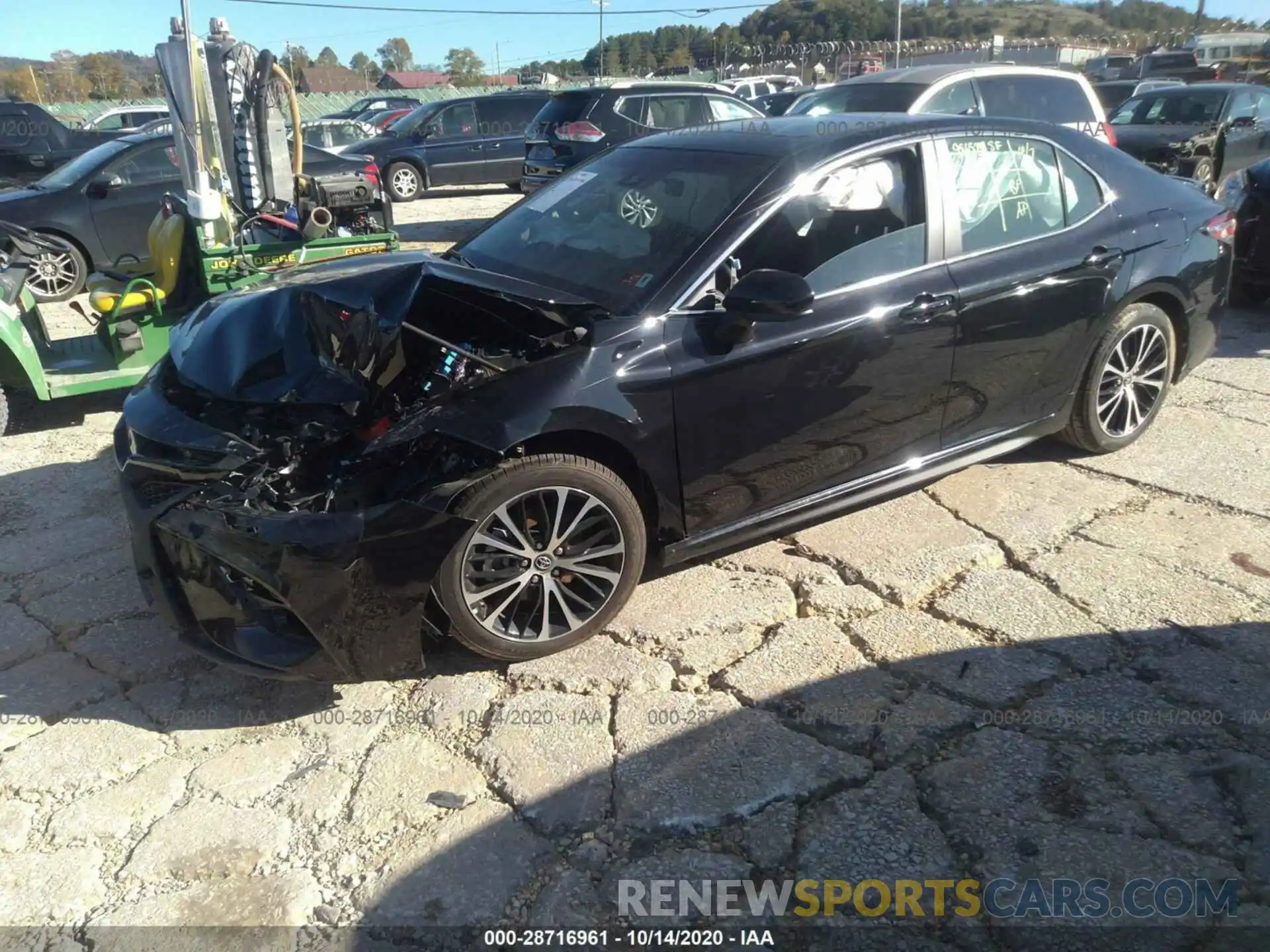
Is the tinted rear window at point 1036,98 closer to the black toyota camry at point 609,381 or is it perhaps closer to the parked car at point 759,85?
the black toyota camry at point 609,381

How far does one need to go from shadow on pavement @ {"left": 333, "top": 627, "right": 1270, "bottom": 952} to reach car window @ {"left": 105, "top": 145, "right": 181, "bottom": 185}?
8.12 meters

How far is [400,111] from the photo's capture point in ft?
67.2

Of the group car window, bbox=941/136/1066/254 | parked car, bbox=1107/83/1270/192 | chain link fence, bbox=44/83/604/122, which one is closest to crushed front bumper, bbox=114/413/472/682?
car window, bbox=941/136/1066/254

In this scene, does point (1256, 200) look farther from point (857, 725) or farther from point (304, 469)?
point (304, 469)

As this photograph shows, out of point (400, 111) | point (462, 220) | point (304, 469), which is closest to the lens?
point (304, 469)

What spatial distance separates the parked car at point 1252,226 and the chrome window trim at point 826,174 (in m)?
4.54

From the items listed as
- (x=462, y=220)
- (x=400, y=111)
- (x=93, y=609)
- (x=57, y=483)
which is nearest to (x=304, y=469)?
(x=93, y=609)

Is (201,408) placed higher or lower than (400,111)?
lower

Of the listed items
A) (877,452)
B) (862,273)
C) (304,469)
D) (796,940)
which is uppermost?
(862,273)

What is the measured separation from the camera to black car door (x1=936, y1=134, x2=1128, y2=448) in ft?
12.1

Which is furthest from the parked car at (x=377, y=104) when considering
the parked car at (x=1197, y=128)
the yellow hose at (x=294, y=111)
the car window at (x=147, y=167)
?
the yellow hose at (x=294, y=111)

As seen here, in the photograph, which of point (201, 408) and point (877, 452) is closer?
point (201, 408)

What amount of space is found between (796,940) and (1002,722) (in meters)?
1.06

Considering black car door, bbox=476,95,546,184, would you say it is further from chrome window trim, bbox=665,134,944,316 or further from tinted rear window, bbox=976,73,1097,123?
chrome window trim, bbox=665,134,944,316
